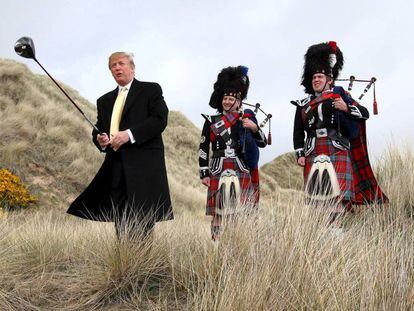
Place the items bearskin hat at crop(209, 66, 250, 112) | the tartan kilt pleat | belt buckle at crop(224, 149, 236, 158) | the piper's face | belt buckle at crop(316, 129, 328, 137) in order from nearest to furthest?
the tartan kilt pleat < belt buckle at crop(316, 129, 328, 137) < belt buckle at crop(224, 149, 236, 158) < the piper's face < bearskin hat at crop(209, 66, 250, 112)

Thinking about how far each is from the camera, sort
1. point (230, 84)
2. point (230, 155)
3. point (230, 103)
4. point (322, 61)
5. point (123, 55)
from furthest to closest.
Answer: point (230, 84), point (230, 103), point (230, 155), point (322, 61), point (123, 55)

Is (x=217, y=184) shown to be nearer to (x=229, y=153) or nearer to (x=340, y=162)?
(x=229, y=153)

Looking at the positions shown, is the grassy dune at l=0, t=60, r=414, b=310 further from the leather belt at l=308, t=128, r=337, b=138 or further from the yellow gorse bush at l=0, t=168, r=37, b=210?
the yellow gorse bush at l=0, t=168, r=37, b=210

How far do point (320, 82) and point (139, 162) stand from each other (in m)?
1.81

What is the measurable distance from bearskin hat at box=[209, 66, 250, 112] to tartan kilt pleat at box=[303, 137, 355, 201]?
1106 millimetres

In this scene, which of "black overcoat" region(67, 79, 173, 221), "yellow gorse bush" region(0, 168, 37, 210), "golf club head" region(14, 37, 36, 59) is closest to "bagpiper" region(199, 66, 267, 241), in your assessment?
"black overcoat" region(67, 79, 173, 221)

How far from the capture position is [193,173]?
923 inches

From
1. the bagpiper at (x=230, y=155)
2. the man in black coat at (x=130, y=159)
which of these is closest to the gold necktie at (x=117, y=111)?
the man in black coat at (x=130, y=159)

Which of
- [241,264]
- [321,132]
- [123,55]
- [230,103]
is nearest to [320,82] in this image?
[321,132]

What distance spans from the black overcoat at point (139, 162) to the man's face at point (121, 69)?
0.09 metres

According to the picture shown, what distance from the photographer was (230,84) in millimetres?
5031

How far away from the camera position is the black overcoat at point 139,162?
3.83 meters

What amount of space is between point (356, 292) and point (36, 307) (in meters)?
2.03

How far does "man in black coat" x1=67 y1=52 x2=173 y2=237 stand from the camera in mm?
3807
